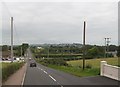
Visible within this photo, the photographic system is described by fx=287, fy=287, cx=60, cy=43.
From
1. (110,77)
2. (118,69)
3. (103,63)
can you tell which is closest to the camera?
(118,69)

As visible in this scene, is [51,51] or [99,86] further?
[51,51]

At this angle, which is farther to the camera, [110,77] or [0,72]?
[110,77]

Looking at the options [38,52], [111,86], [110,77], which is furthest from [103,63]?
[38,52]

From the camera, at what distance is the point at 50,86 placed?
60.9 feet

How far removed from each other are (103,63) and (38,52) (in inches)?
6421

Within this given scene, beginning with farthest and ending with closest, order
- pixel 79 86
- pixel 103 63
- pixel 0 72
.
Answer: pixel 103 63
pixel 0 72
pixel 79 86

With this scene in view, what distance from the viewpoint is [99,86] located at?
18.2 meters

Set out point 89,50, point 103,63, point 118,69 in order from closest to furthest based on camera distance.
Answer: point 118,69
point 103,63
point 89,50

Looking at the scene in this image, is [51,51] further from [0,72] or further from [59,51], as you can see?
[0,72]

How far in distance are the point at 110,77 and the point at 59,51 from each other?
153m

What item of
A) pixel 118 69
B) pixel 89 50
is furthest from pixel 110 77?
pixel 89 50

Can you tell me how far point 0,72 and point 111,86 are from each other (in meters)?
8.08

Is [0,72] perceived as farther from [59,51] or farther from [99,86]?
[59,51]

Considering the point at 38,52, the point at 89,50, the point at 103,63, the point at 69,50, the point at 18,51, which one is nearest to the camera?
the point at 103,63
